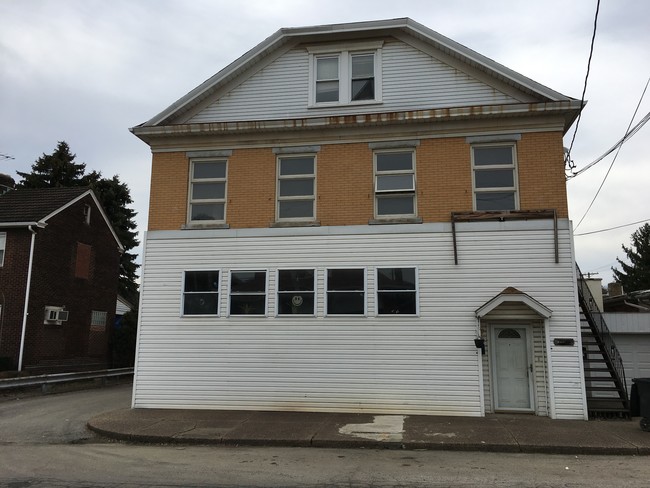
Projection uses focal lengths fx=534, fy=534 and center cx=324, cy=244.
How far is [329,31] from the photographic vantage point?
46.0ft

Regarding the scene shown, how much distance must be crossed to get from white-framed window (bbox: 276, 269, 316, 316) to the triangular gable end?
12.9 ft

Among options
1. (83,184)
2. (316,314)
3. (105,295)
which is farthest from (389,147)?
(83,184)

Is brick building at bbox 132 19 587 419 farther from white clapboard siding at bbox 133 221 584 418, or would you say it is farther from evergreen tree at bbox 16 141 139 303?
evergreen tree at bbox 16 141 139 303

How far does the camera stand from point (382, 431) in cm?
1014

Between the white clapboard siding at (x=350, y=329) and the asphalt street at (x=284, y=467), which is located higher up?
the white clapboard siding at (x=350, y=329)

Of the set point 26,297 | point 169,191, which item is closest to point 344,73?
point 169,191

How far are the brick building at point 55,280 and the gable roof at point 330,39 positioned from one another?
10.9 meters

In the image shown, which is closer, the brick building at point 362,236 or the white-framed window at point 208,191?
the brick building at point 362,236

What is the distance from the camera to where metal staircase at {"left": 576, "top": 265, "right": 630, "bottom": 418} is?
11.9m

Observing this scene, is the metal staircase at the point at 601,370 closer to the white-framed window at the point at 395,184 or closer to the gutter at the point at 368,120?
the gutter at the point at 368,120

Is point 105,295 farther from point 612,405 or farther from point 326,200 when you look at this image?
point 612,405

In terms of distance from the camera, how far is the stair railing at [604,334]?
1251 cm

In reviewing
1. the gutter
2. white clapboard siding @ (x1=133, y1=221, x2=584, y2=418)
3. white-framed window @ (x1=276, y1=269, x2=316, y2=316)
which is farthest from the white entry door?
the gutter

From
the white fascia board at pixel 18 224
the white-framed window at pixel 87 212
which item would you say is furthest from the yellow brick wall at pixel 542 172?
the white-framed window at pixel 87 212
